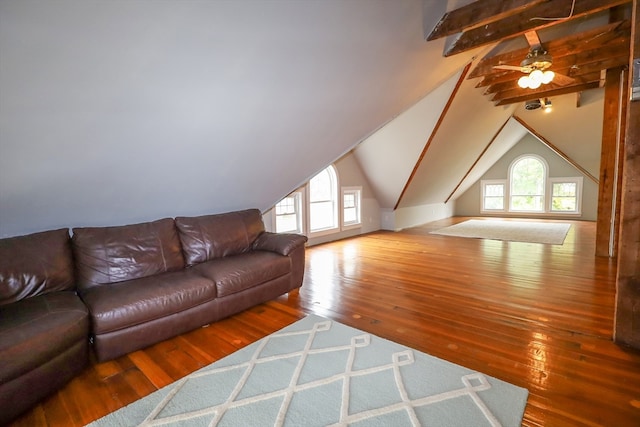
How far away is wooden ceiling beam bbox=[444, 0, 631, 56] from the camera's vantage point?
2.57 metres

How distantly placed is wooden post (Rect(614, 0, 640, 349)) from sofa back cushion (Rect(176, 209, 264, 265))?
127 inches

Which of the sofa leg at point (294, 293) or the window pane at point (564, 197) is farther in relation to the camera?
the window pane at point (564, 197)

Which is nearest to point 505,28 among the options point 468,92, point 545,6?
point 545,6

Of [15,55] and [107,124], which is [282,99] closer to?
[107,124]

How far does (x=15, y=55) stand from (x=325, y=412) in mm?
2309

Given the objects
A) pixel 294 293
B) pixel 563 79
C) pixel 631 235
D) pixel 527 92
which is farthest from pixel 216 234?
pixel 527 92

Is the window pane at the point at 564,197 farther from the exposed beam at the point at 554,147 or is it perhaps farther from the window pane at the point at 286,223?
the window pane at the point at 286,223

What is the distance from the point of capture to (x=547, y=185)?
9.30m

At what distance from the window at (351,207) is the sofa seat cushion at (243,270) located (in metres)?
3.61

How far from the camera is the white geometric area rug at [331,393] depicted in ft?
4.94

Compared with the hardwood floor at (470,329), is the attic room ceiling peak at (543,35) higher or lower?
higher

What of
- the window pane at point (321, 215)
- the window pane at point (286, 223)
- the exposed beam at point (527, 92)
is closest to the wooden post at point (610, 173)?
the exposed beam at point (527, 92)

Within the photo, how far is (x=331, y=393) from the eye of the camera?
1688 millimetres

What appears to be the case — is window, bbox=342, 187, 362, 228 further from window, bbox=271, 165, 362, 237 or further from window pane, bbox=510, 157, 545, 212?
window pane, bbox=510, 157, 545, 212
